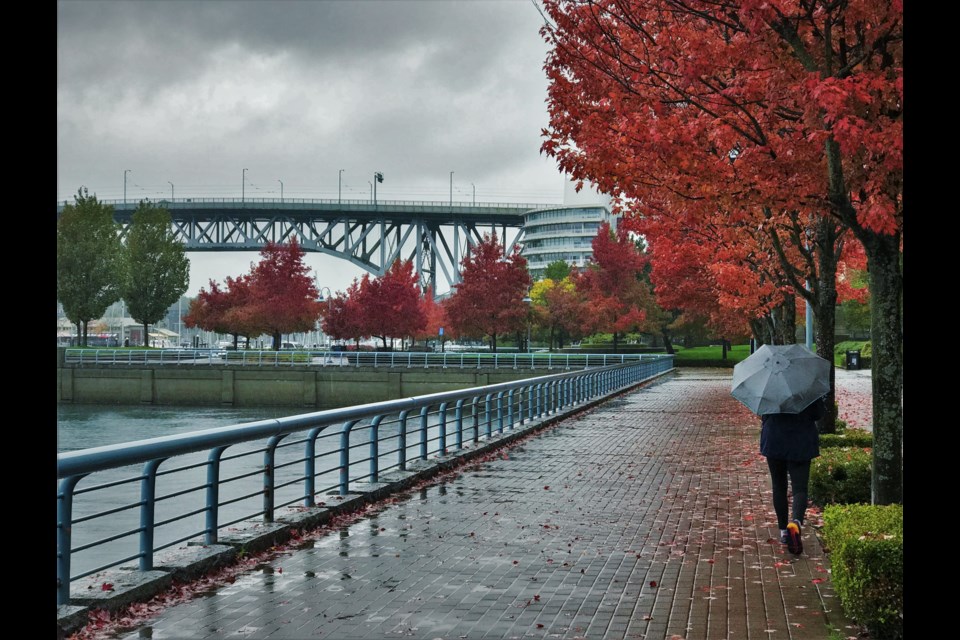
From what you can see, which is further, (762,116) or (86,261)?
(86,261)

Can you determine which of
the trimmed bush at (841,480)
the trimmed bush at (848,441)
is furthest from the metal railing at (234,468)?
the trimmed bush at (848,441)

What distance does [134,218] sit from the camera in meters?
83.1

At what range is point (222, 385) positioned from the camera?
6081cm

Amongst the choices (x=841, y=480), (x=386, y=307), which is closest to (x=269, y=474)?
(x=841, y=480)

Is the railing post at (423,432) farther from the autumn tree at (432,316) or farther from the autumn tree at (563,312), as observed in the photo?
the autumn tree at (432,316)

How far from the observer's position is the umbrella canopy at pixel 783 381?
28.2ft

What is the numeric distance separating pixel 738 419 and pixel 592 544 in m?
16.6

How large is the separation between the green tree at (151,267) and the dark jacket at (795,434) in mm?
78209

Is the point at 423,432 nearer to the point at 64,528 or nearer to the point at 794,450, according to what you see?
the point at 794,450

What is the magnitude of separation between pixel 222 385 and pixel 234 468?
3309cm
